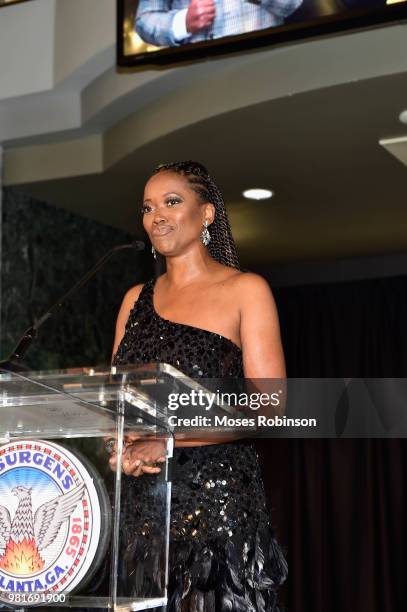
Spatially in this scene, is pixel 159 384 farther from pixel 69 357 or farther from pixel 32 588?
pixel 69 357

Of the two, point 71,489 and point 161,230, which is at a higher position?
point 161,230

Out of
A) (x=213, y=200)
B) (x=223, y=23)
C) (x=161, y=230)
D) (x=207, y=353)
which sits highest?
(x=223, y=23)

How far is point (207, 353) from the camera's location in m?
1.89

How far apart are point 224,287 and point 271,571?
555mm

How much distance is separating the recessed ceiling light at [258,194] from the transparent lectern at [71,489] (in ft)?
12.1

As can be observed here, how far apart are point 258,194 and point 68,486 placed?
3.84 m

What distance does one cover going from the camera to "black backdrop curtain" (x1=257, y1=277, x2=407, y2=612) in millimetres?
5727

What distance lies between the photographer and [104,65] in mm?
4168

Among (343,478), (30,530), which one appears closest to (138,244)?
(30,530)

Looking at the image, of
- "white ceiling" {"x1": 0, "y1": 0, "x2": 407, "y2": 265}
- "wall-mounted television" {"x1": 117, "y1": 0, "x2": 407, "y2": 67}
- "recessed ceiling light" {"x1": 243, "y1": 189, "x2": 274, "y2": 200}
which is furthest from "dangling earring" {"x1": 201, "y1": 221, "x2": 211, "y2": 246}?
"recessed ceiling light" {"x1": 243, "y1": 189, "x2": 274, "y2": 200}

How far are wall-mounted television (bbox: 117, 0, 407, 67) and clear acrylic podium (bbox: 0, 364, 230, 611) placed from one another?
75.1 inches

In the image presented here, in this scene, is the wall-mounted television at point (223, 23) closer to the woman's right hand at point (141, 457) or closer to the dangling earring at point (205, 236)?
the dangling earring at point (205, 236)

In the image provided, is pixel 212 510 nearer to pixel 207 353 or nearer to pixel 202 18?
pixel 207 353

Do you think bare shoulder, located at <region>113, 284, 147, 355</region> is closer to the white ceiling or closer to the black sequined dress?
the black sequined dress
